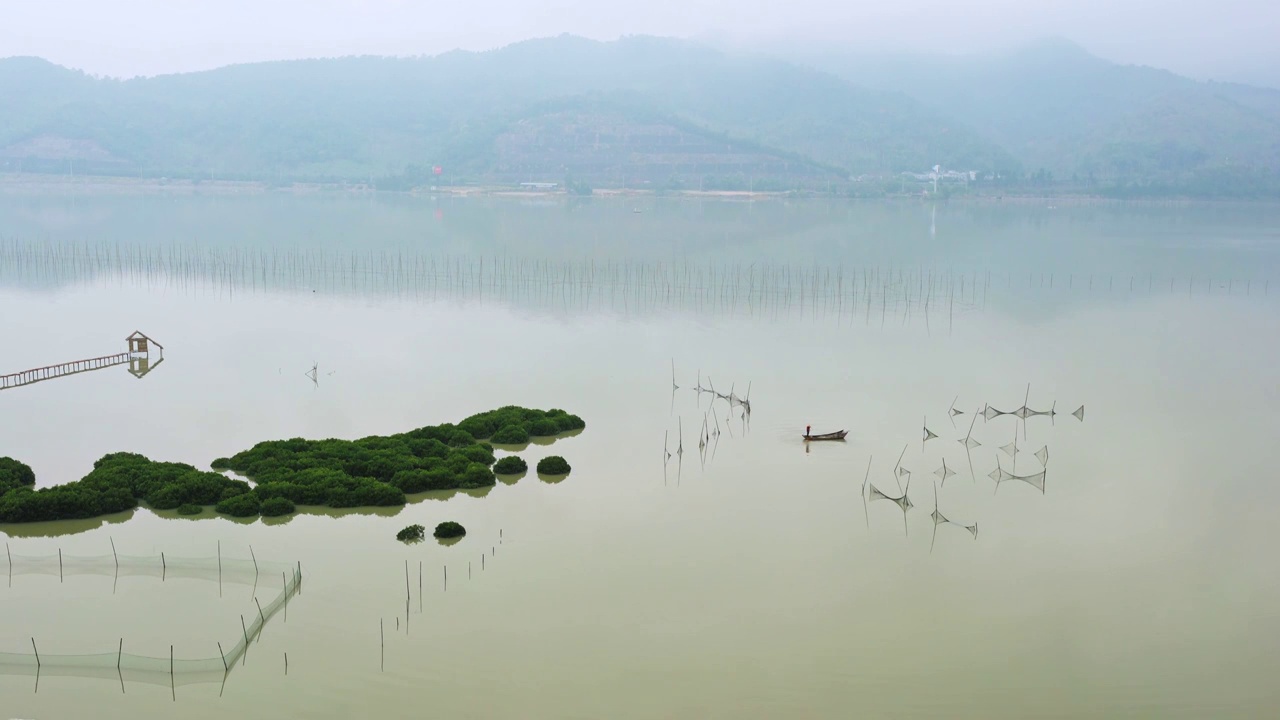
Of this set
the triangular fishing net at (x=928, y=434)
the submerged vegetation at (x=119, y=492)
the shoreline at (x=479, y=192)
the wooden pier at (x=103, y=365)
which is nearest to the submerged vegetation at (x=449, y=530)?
the submerged vegetation at (x=119, y=492)

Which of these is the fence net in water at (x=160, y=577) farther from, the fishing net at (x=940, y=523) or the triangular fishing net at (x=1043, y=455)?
the triangular fishing net at (x=1043, y=455)

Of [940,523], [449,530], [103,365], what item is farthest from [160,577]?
[103,365]

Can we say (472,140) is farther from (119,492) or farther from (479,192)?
(119,492)

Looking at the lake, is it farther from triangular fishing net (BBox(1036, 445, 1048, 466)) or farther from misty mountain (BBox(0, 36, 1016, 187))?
misty mountain (BBox(0, 36, 1016, 187))

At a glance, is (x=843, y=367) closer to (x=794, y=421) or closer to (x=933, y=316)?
(x=794, y=421)

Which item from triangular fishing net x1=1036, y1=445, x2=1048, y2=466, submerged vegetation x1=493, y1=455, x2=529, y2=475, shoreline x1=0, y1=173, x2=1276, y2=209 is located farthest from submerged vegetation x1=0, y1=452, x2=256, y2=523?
shoreline x1=0, y1=173, x2=1276, y2=209
